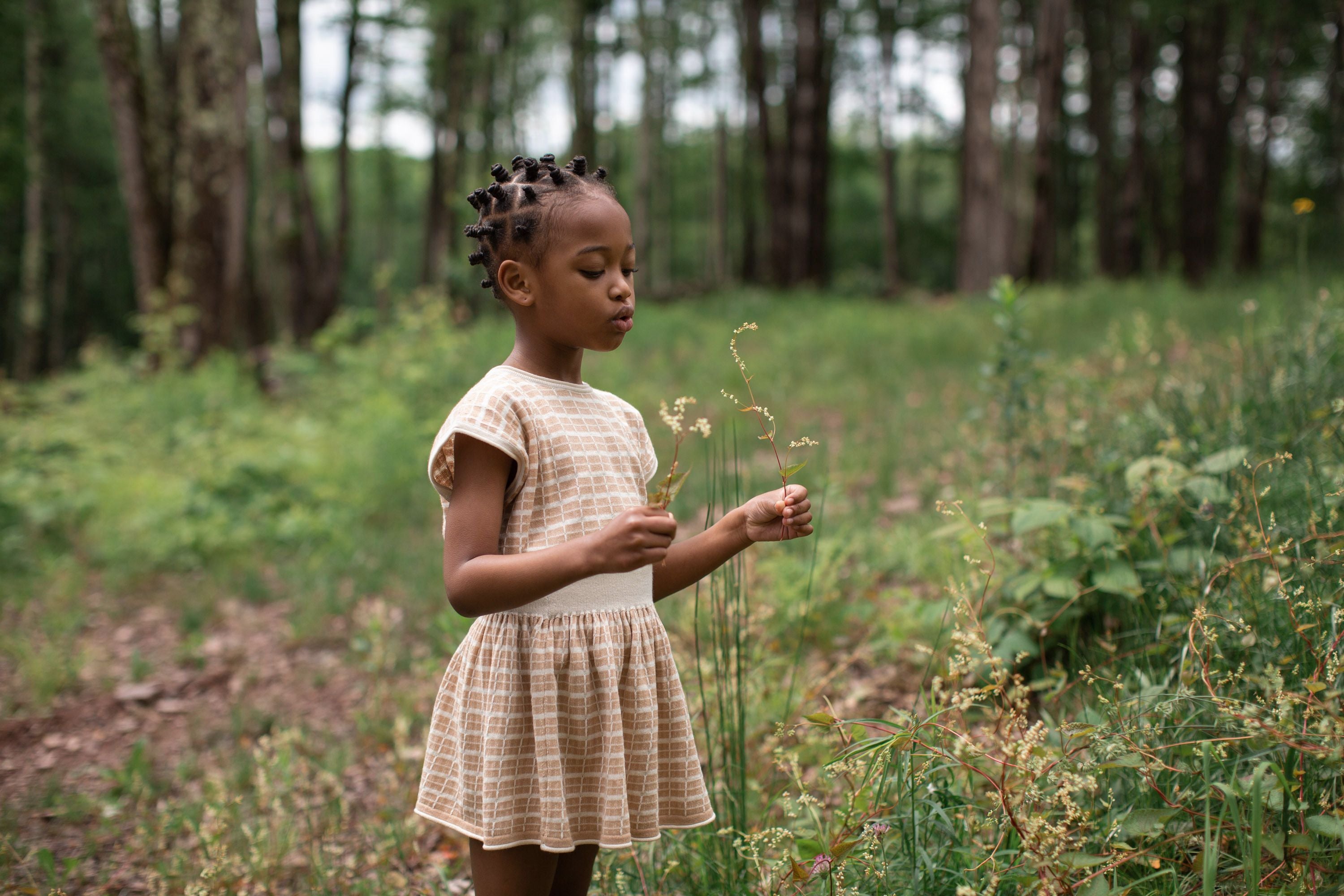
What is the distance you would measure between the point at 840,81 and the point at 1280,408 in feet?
100

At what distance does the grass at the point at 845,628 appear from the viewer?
5.60 ft

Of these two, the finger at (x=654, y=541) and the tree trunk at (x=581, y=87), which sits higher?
the tree trunk at (x=581, y=87)

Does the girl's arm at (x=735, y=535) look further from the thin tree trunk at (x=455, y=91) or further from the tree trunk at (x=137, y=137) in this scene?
the thin tree trunk at (x=455, y=91)

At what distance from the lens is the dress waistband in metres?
1.60

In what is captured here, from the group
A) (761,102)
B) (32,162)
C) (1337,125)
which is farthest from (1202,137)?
(32,162)

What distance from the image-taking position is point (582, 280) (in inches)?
61.5

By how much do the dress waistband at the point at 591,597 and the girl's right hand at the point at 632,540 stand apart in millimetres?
189

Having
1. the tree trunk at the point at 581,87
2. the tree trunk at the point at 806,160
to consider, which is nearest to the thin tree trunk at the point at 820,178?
the tree trunk at the point at 806,160

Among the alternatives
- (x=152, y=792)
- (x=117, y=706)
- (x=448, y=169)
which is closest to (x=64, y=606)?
(x=117, y=706)

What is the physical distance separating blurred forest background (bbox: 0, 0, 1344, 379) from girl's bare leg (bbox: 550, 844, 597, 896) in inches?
142

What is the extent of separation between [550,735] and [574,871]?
418 mm

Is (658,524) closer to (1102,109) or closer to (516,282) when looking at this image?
(516,282)

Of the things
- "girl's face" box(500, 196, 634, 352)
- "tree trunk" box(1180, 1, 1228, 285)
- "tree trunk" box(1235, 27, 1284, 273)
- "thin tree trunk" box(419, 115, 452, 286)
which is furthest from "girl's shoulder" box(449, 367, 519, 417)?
"thin tree trunk" box(419, 115, 452, 286)

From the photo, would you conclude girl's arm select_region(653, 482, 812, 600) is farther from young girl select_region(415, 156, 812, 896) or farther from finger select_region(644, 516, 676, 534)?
finger select_region(644, 516, 676, 534)
